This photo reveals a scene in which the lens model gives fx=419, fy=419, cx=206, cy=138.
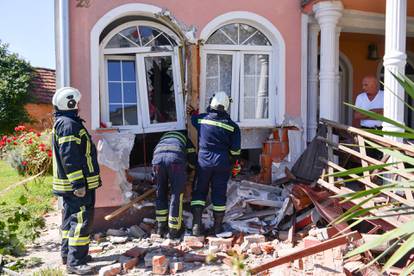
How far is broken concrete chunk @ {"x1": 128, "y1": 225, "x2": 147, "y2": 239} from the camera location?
575cm

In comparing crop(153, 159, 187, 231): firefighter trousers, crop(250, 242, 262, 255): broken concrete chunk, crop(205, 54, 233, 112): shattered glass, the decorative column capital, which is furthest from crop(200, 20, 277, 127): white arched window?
crop(250, 242, 262, 255): broken concrete chunk

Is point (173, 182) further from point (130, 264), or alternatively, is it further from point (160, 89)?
point (160, 89)

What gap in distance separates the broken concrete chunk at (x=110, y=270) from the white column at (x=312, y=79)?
3.93 m

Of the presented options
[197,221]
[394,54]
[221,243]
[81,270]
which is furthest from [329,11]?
[81,270]

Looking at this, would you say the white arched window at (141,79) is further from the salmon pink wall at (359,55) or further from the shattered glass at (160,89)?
the salmon pink wall at (359,55)

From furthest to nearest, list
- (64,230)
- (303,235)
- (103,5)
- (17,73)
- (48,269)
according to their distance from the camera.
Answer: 1. (17,73)
2. (103,5)
3. (303,235)
4. (64,230)
5. (48,269)

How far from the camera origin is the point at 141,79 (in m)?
6.42

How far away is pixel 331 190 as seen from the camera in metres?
5.18

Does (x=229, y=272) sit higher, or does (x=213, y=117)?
(x=213, y=117)

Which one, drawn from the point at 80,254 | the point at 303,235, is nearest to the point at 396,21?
the point at 303,235

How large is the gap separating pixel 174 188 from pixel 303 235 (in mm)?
1747

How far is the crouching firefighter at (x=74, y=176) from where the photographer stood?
4586 mm

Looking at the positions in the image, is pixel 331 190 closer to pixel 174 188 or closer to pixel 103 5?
pixel 174 188

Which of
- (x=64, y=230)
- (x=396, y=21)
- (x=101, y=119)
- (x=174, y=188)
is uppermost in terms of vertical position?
(x=396, y=21)
